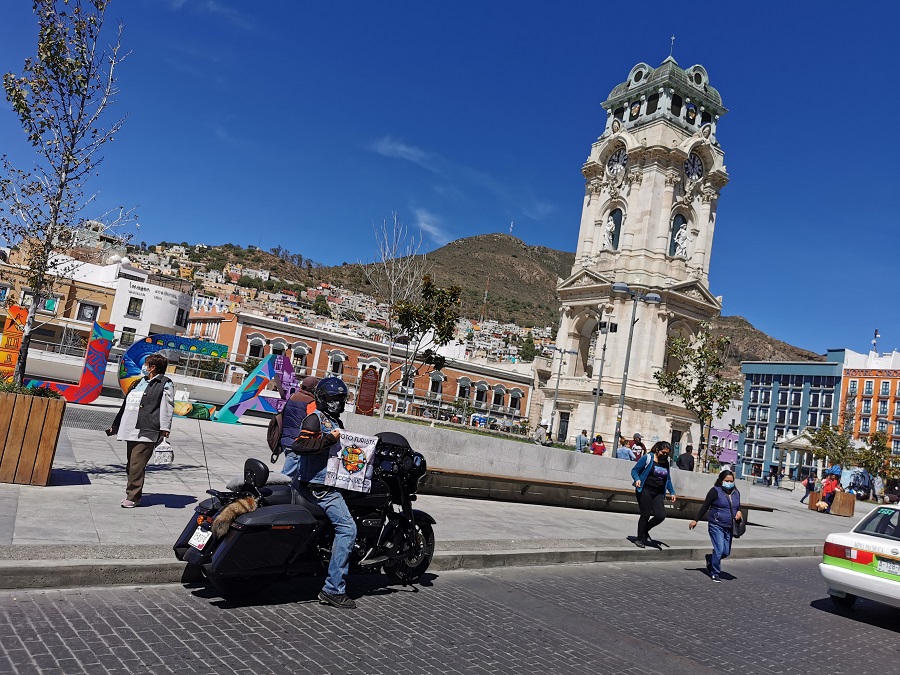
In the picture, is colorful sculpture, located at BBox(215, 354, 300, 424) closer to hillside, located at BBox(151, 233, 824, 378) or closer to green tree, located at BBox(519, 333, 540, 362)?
green tree, located at BBox(519, 333, 540, 362)

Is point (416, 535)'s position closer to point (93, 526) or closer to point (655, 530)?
point (93, 526)

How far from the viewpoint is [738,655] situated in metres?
6.13

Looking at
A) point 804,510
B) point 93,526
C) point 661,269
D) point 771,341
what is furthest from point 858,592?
point 771,341

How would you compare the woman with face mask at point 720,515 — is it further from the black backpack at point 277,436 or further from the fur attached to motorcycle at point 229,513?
the fur attached to motorcycle at point 229,513

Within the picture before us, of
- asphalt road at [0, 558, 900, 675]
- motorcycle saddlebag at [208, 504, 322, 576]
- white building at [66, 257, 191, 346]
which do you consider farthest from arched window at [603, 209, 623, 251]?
motorcycle saddlebag at [208, 504, 322, 576]

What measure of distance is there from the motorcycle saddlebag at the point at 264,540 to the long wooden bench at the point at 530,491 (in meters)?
6.88

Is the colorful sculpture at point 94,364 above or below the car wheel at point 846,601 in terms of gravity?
above

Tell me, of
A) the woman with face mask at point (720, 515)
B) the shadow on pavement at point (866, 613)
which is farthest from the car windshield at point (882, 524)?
the woman with face mask at point (720, 515)

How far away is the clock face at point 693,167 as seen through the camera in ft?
155

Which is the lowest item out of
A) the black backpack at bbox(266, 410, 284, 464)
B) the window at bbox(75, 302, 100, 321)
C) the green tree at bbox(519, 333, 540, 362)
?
the black backpack at bbox(266, 410, 284, 464)

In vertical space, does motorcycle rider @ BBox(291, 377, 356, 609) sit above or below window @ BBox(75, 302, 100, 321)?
below

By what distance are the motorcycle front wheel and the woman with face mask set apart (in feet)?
15.5

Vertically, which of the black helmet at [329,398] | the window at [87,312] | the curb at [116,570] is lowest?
the curb at [116,570]

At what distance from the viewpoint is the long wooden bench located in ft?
42.9
